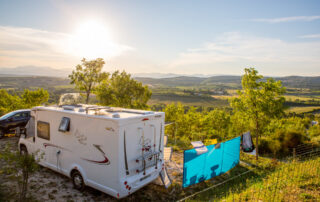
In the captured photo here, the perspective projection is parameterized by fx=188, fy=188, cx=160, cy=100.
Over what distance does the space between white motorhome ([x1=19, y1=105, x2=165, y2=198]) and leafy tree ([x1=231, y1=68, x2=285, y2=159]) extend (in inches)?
307

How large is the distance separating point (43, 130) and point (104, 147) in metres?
3.54

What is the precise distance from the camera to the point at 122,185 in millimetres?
5375

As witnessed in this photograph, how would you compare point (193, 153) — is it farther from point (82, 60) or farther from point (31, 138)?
point (82, 60)

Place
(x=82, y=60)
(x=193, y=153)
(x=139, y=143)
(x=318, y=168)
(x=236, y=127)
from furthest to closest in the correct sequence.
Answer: (x=236, y=127), (x=82, y=60), (x=318, y=168), (x=193, y=153), (x=139, y=143)

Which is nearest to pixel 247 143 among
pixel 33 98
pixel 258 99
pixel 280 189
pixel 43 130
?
pixel 258 99

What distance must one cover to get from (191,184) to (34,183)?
577 centimetres

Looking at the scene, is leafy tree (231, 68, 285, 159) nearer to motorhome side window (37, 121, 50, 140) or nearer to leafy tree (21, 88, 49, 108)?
motorhome side window (37, 121, 50, 140)

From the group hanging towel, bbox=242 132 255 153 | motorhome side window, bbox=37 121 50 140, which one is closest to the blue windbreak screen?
hanging towel, bbox=242 132 255 153

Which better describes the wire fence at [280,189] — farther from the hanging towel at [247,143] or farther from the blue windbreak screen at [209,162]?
the hanging towel at [247,143]

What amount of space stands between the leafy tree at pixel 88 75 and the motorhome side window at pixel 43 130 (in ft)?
40.3

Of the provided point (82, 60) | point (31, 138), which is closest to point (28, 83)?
point (82, 60)

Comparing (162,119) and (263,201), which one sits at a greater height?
(162,119)

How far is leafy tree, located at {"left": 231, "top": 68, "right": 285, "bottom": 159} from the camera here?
1173 centimetres

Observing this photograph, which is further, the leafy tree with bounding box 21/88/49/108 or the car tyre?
the leafy tree with bounding box 21/88/49/108
